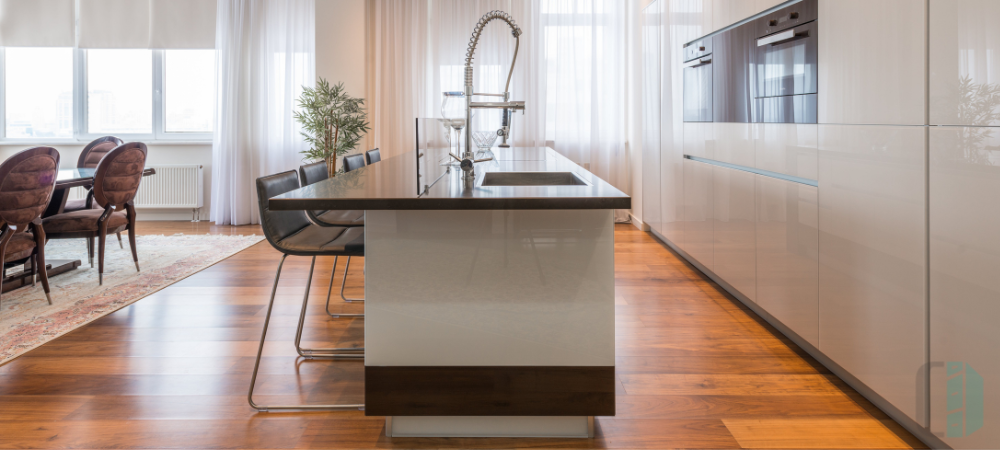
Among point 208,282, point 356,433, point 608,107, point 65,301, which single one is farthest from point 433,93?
point 356,433

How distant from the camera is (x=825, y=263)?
2359mm

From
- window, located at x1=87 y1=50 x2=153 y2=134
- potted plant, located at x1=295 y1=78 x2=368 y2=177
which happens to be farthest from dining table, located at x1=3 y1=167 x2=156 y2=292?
window, located at x1=87 y1=50 x2=153 y2=134

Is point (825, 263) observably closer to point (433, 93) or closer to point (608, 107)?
point (608, 107)

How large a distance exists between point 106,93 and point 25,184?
418cm

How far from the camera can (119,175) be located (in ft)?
13.2

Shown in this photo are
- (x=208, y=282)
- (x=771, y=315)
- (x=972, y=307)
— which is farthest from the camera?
(x=208, y=282)

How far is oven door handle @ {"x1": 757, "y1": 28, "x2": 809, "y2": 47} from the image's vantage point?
2.55 metres

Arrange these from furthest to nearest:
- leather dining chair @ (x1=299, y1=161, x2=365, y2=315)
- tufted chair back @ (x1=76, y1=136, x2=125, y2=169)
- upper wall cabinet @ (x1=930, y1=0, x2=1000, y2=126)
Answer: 1. tufted chair back @ (x1=76, y1=136, x2=125, y2=169)
2. leather dining chair @ (x1=299, y1=161, x2=365, y2=315)
3. upper wall cabinet @ (x1=930, y1=0, x2=1000, y2=126)

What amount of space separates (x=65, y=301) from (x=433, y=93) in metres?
3.87

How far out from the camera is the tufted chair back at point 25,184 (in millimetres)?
3168

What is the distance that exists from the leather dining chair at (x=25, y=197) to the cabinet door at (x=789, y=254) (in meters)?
3.71

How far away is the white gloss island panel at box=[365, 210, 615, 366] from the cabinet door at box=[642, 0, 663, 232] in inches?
140

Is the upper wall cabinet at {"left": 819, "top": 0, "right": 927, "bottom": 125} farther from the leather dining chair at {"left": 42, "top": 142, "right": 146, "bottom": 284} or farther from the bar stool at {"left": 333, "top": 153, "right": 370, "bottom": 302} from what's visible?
the leather dining chair at {"left": 42, "top": 142, "right": 146, "bottom": 284}

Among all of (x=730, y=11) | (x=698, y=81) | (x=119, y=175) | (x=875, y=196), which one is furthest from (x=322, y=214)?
(x=698, y=81)
